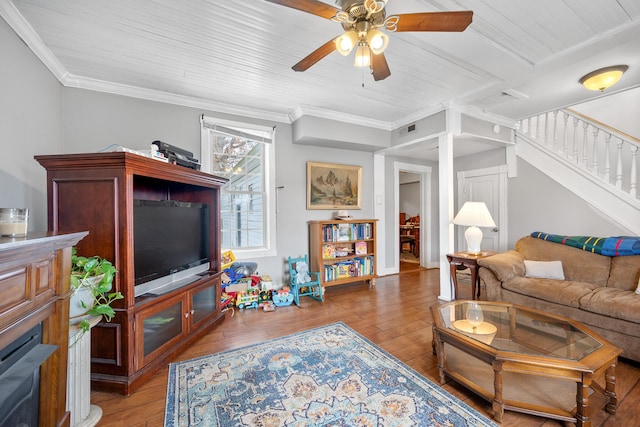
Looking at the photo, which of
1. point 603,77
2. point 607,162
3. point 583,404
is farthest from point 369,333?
point 607,162

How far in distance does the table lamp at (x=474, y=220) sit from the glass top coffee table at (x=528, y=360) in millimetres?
1254

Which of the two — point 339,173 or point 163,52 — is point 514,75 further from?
point 163,52

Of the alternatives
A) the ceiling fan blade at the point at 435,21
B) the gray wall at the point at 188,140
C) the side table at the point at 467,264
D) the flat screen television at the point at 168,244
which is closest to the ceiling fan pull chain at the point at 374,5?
the ceiling fan blade at the point at 435,21

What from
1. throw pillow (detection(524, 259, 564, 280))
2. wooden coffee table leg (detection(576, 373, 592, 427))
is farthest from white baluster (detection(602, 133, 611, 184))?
wooden coffee table leg (detection(576, 373, 592, 427))

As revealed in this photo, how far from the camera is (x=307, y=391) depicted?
1.65 meters

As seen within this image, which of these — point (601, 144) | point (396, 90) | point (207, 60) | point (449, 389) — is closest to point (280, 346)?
point (449, 389)

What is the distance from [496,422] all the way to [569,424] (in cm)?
38

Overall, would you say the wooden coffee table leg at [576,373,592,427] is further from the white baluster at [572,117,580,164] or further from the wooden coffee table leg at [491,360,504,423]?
the white baluster at [572,117,580,164]

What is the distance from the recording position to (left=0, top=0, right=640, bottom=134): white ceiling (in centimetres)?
183

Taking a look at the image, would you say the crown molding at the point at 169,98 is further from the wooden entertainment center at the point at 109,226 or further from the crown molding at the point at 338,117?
the wooden entertainment center at the point at 109,226

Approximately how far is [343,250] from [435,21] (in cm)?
304

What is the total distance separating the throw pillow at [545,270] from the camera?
2.74 m

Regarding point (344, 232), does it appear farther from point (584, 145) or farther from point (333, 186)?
point (584, 145)

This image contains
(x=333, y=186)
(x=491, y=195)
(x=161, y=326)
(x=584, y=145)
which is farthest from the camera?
(x=491, y=195)
